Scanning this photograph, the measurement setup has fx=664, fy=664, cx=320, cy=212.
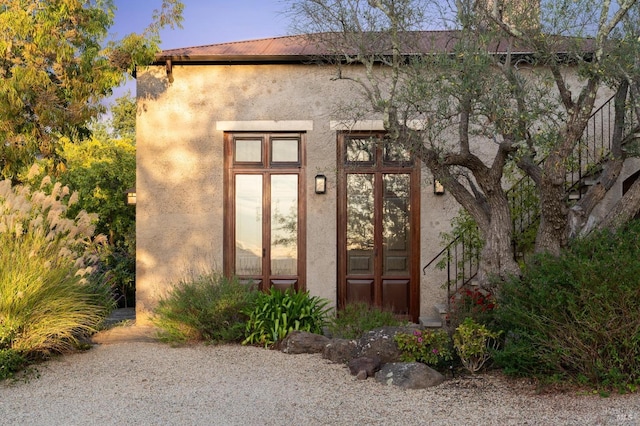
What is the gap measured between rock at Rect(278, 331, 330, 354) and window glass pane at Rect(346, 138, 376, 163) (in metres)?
3.42

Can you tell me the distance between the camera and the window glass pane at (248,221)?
402 inches

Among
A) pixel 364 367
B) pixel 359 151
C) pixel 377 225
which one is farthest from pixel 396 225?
pixel 364 367

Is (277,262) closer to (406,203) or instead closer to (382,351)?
(406,203)

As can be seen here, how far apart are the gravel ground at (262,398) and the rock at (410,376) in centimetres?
9

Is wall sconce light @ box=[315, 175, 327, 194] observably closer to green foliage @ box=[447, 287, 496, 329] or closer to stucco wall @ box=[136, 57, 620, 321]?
stucco wall @ box=[136, 57, 620, 321]

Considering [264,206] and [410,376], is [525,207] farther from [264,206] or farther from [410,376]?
[410,376]

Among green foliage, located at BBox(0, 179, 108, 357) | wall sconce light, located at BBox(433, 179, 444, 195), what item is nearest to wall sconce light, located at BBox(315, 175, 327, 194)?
wall sconce light, located at BBox(433, 179, 444, 195)

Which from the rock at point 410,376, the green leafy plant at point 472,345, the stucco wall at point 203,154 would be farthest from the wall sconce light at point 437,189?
the rock at point 410,376

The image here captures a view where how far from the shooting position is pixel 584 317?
17.9ft

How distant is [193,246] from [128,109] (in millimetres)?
20017

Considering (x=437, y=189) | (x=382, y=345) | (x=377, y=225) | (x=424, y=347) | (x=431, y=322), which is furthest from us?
(x=377, y=225)

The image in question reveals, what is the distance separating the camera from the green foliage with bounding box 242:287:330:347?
26.0 ft

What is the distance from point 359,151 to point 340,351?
3.99 metres

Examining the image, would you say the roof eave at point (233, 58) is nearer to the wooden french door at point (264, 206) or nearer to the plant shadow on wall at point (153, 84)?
the plant shadow on wall at point (153, 84)
